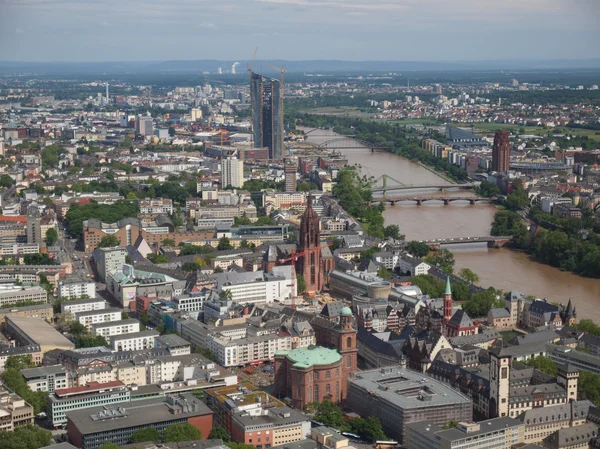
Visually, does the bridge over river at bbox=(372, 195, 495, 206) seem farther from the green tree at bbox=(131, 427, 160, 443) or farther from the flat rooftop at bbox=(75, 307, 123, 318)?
the green tree at bbox=(131, 427, 160, 443)

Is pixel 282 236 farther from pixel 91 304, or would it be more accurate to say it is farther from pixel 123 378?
pixel 123 378

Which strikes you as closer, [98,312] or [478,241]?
[98,312]

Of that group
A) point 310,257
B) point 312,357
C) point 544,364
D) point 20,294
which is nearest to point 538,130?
point 310,257

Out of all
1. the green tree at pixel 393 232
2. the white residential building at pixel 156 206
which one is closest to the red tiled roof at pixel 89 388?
the green tree at pixel 393 232

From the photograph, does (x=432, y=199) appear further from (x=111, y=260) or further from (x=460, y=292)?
(x=111, y=260)

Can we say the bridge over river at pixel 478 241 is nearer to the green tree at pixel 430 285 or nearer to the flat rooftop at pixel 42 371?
the green tree at pixel 430 285

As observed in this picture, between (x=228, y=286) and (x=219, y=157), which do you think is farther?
(x=219, y=157)

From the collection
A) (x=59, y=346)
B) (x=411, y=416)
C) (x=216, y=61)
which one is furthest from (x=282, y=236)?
(x=216, y=61)
